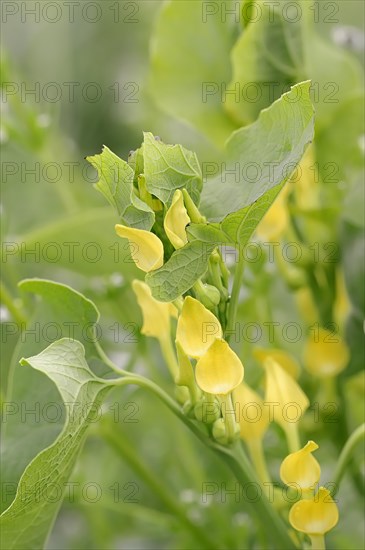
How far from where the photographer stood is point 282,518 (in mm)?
409

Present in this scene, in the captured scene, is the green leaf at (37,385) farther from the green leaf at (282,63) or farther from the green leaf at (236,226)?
the green leaf at (282,63)

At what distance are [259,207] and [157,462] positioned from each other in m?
0.41

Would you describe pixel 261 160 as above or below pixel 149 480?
above

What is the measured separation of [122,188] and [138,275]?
0.20 metres

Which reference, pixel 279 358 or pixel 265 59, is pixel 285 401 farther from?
pixel 265 59

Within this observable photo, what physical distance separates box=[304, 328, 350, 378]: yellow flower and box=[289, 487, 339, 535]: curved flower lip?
0.12 metres

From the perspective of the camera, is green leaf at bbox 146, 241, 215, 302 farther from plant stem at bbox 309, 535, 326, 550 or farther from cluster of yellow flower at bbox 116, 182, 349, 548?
plant stem at bbox 309, 535, 326, 550

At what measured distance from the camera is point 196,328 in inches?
12.9

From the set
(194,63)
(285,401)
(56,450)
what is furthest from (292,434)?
(194,63)

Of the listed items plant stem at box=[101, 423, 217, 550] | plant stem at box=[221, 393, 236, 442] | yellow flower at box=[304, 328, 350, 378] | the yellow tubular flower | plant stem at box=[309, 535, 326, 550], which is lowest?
plant stem at box=[101, 423, 217, 550]

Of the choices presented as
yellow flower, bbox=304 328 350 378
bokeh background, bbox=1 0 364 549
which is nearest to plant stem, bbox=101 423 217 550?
bokeh background, bbox=1 0 364 549

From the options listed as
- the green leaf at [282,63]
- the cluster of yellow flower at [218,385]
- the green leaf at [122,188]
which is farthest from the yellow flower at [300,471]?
the green leaf at [282,63]

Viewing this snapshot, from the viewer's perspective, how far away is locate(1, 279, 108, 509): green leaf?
379 mm

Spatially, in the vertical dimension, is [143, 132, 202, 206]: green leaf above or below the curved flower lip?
above
